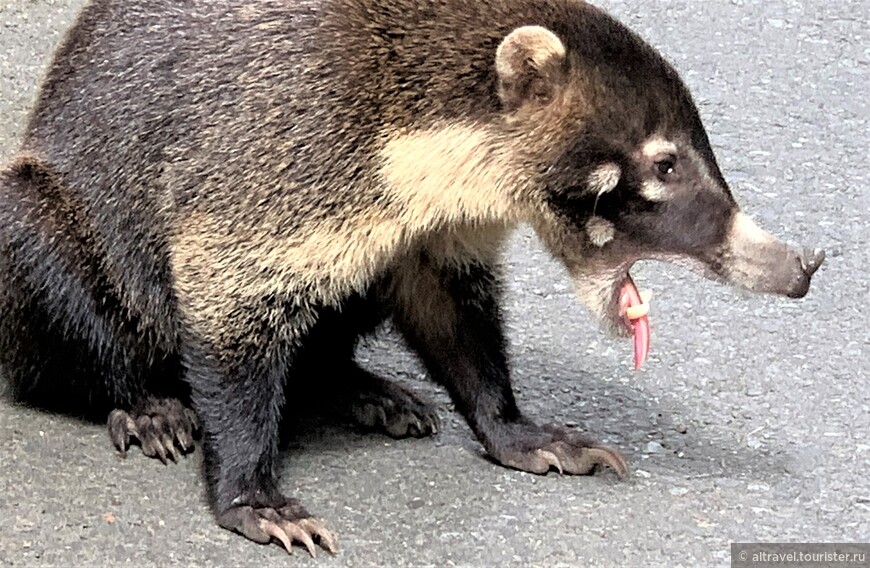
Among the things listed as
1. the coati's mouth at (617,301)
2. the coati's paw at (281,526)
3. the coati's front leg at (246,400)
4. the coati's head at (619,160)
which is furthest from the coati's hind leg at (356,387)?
the coati's head at (619,160)

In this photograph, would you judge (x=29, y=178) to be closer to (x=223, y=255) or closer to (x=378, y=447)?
(x=223, y=255)

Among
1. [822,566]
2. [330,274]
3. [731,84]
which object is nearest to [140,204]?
[330,274]

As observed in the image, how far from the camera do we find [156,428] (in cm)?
381

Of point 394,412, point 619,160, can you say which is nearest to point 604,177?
point 619,160

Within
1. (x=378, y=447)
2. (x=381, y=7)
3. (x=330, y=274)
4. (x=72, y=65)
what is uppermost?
(x=381, y=7)

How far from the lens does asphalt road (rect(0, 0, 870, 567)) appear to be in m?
3.47

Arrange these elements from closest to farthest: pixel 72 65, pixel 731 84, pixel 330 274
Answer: pixel 330 274, pixel 72 65, pixel 731 84

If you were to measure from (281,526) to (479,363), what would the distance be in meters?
0.70

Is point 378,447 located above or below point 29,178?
below

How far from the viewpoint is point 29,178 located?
12.1 feet

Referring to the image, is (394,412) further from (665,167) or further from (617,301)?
(665,167)

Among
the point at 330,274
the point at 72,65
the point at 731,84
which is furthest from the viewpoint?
the point at 731,84

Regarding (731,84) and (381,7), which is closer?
(381,7)

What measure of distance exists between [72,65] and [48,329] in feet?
2.15
